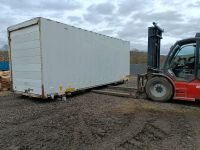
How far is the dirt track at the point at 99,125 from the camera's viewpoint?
157 inches

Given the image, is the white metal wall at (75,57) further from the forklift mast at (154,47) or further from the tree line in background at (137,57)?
the tree line in background at (137,57)

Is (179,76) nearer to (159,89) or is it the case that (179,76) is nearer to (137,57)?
(159,89)

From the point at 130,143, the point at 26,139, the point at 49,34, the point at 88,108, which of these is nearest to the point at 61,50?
the point at 49,34

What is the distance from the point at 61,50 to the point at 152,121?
169 inches

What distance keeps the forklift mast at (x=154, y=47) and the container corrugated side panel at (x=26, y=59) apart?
459 cm

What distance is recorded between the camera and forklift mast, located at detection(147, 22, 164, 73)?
8633 millimetres

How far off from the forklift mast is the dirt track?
5.86 ft

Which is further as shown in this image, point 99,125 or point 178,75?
point 178,75

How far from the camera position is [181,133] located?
4.59 meters

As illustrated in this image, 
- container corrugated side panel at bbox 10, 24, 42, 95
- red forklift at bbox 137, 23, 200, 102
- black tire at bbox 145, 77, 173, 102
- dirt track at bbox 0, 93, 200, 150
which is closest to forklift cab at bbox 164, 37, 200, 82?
red forklift at bbox 137, 23, 200, 102

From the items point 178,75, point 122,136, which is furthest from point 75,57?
point 122,136

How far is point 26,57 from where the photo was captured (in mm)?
7746

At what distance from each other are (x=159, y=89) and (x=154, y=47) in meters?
1.95

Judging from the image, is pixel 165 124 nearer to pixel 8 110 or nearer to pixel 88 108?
pixel 88 108
